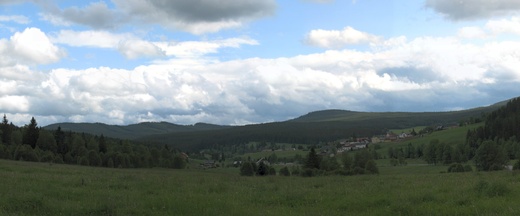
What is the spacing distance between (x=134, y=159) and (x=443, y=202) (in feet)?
381

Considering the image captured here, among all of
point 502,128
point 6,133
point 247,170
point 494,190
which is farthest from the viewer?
point 502,128

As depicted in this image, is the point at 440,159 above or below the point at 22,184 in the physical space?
below

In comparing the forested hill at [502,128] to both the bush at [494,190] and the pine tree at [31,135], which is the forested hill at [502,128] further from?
the bush at [494,190]

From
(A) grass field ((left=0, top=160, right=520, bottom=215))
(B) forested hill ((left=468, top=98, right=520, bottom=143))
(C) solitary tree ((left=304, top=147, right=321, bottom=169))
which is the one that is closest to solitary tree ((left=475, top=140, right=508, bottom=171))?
(C) solitary tree ((left=304, top=147, right=321, bottom=169))

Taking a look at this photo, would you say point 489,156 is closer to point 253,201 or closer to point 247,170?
point 247,170

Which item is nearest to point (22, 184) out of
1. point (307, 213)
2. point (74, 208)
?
point (74, 208)

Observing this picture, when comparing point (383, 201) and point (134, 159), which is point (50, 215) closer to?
point (383, 201)

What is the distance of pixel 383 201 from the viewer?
17.2 meters

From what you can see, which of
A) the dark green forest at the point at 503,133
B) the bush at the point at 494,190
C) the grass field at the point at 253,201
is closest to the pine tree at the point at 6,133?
the grass field at the point at 253,201

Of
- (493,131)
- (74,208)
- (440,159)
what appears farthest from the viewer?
(493,131)

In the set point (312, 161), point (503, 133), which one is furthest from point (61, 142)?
point (503, 133)

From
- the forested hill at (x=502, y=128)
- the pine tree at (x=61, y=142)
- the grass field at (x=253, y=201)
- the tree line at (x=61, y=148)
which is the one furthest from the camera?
the forested hill at (x=502, y=128)

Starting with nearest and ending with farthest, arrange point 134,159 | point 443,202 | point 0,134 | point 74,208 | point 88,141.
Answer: point 74,208 → point 443,202 → point 0,134 → point 134,159 → point 88,141

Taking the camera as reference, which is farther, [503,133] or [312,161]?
[503,133]
